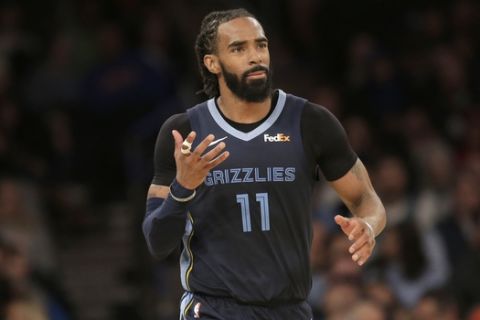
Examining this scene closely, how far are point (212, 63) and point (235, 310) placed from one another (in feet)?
3.96

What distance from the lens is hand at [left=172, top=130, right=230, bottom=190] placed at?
5.18 metres

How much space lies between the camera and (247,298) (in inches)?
220

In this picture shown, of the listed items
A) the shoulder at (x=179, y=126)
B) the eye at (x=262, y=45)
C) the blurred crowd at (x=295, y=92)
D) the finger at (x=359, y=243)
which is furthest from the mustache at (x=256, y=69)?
the blurred crowd at (x=295, y=92)

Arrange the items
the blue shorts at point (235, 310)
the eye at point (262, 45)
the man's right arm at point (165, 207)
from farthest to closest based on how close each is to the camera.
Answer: the eye at point (262, 45) < the blue shorts at point (235, 310) < the man's right arm at point (165, 207)

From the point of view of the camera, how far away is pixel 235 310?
562 cm

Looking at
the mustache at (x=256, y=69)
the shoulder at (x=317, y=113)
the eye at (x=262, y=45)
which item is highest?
the eye at (x=262, y=45)

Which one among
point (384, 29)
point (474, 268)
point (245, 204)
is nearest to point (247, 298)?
point (245, 204)

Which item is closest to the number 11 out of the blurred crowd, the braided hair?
the braided hair

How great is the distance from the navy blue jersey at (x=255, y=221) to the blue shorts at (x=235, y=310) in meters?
0.04

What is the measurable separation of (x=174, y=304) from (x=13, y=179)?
6.05 ft

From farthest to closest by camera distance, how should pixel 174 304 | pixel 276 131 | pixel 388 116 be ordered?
pixel 388 116
pixel 174 304
pixel 276 131

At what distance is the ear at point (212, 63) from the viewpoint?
232 inches

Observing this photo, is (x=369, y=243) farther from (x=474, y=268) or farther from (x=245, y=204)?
(x=474, y=268)

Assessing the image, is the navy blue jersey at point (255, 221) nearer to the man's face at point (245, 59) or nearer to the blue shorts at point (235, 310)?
the blue shorts at point (235, 310)
